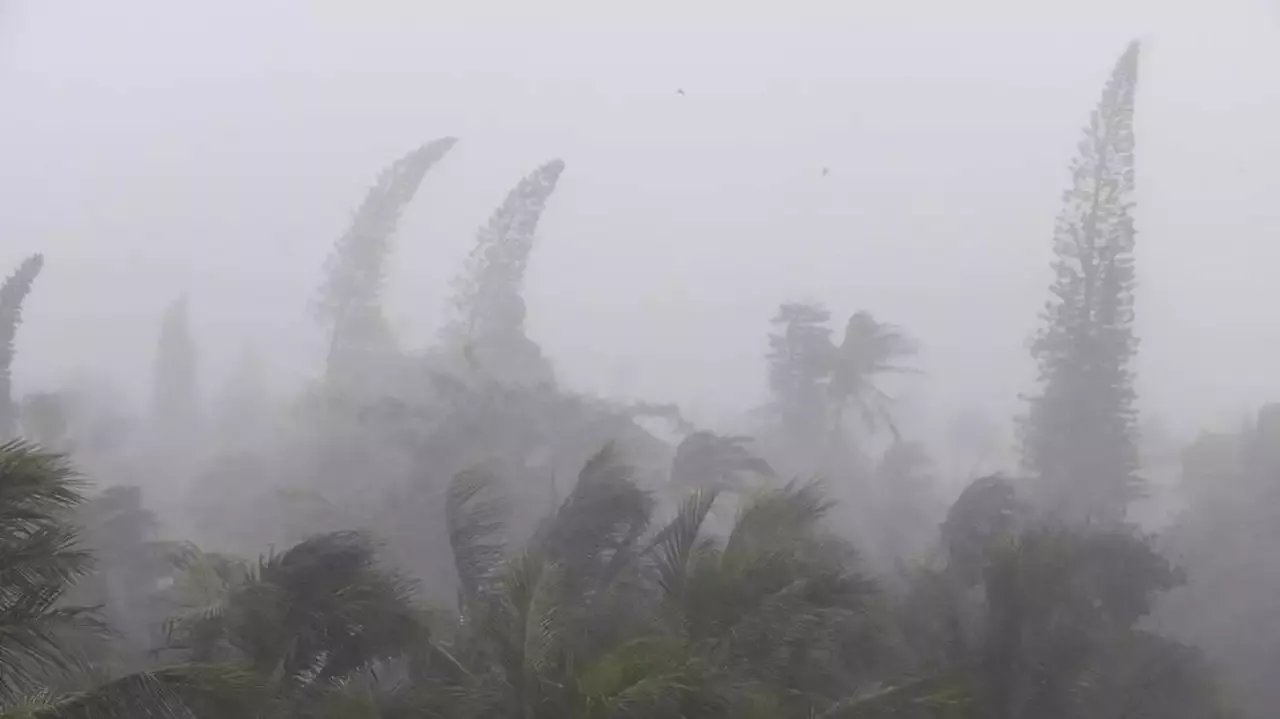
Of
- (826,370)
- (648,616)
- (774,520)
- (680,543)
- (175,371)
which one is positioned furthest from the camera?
(175,371)

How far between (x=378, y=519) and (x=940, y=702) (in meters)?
11.4

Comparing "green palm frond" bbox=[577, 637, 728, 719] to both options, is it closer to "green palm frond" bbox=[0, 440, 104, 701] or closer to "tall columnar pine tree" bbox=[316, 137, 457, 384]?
"green palm frond" bbox=[0, 440, 104, 701]

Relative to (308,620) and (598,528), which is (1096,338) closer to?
A: (598,528)

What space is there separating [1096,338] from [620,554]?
18.0 meters

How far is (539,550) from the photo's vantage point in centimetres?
1078

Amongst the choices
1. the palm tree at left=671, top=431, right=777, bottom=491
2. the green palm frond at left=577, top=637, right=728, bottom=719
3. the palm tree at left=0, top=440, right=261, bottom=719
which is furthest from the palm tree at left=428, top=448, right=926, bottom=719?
the palm tree at left=671, top=431, right=777, bottom=491

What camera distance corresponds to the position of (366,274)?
104 feet

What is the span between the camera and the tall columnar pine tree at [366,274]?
104 ft

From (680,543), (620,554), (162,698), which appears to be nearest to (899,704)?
(680,543)

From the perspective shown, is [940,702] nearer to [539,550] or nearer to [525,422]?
[539,550]

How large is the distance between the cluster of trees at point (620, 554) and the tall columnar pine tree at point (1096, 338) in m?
0.07

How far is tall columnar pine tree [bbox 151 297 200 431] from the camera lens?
38.6m

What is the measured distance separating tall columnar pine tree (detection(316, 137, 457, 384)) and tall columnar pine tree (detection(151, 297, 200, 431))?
10296mm

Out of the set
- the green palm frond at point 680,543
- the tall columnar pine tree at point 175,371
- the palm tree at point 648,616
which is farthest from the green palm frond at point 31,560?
the tall columnar pine tree at point 175,371
